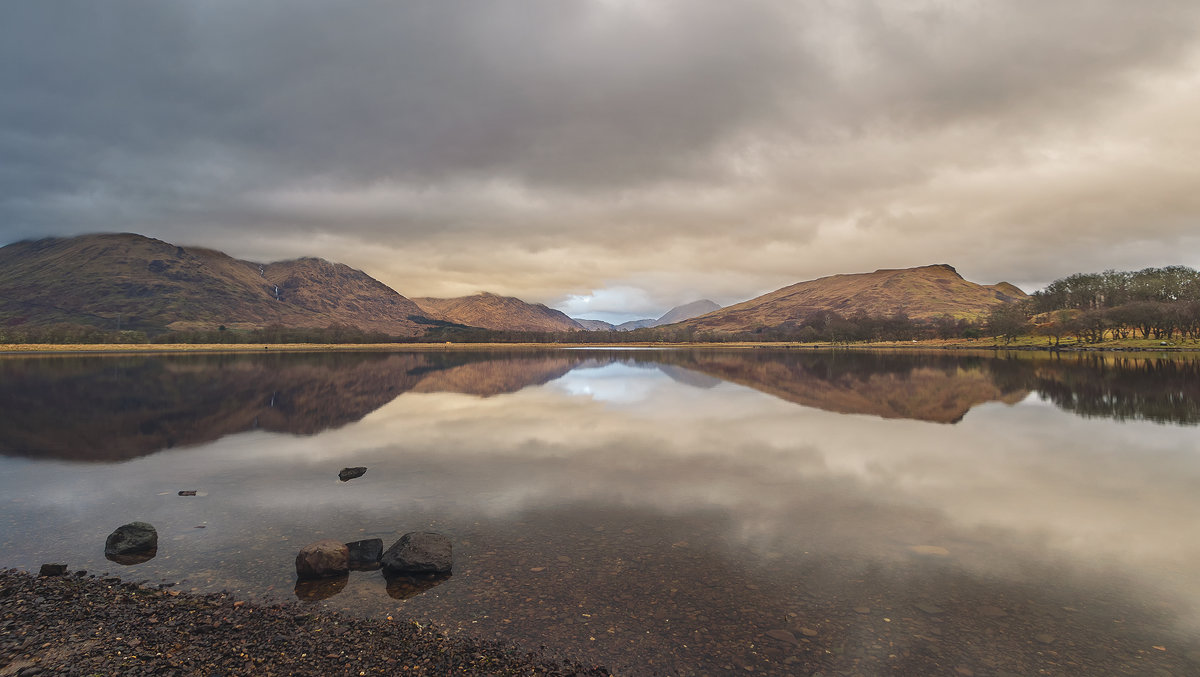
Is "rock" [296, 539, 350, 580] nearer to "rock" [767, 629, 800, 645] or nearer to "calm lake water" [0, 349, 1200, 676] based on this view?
"calm lake water" [0, 349, 1200, 676]

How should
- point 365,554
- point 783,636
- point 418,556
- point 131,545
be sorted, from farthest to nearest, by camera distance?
point 131,545 → point 365,554 → point 418,556 → point 783,636

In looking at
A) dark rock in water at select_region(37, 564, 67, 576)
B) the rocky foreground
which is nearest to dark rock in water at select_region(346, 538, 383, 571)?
the rocky foreground

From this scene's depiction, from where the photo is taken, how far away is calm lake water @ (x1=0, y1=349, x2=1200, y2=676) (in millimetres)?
11953

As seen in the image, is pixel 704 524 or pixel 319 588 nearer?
pixel 319 588

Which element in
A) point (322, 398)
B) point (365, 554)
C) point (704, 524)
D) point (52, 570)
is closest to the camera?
point (52, 570)

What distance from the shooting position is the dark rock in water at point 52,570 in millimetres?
14992

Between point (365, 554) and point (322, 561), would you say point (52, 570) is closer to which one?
point (322, 561)

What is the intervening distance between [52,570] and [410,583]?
10.2m

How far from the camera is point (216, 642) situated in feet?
36.8

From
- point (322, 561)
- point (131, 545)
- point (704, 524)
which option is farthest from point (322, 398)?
point (704, 524)

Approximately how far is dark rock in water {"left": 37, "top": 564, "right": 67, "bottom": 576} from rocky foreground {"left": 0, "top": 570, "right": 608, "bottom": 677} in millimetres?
1293

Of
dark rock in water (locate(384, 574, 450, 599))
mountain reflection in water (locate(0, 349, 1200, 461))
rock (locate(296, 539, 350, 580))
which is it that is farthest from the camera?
mountain reflection in water (locate(0, 349, 1200, 461))

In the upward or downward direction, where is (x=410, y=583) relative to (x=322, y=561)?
downward

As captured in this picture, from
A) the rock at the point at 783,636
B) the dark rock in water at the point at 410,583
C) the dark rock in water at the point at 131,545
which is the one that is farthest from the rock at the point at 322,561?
the rock at the point at 783,636
